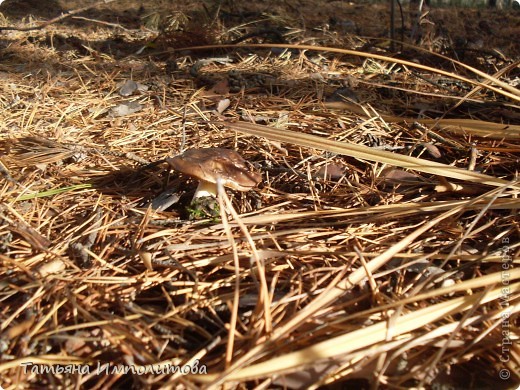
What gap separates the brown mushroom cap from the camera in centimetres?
→ 121

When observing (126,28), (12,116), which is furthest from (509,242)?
(126,28)

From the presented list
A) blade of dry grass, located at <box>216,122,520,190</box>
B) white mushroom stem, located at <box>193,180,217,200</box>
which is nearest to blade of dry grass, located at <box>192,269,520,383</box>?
blade of dry grass, located at <box>216,122,520,190</box>

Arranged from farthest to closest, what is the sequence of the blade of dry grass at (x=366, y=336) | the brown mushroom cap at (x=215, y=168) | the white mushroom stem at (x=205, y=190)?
1. the white mushroom stem at (x=205, y=190)
2. the brown mushroom cap at (x=215, y=168)
3. the blade of dry grass at (x=366, y=336)

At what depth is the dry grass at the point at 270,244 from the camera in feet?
2.85

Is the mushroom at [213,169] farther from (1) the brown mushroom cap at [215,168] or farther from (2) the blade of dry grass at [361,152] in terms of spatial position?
(2) the blade of dry grass at [361,152]

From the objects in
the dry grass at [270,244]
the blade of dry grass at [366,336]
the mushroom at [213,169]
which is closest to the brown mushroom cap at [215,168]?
the mushroom at [213,169]

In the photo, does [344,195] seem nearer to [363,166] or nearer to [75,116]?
[363,166]

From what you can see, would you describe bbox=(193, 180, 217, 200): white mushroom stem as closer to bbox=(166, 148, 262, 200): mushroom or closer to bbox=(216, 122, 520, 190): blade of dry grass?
bbox=(166, 148, 262, 200): mushroom

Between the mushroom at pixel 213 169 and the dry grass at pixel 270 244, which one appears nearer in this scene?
the dry grass at pixel 270 244

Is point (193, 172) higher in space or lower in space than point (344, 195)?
higher

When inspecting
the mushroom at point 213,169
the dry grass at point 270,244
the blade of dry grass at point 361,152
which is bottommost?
the dry grass at point 270,244

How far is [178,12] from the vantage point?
136 inches

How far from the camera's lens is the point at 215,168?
1.25 m

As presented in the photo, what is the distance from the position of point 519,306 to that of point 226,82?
1689 mm
